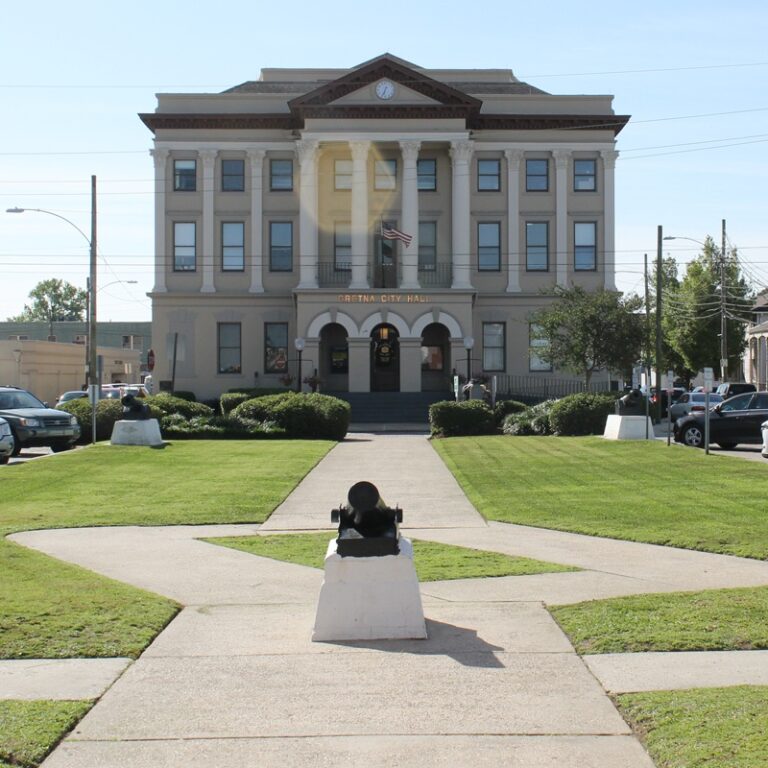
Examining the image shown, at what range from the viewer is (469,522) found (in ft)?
53.4

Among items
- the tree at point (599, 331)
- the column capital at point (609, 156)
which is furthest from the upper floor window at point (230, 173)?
the tree at point (599, 331)

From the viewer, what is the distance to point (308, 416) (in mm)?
37562

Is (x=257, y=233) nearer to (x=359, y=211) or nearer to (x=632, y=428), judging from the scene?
(x=359, y=211)

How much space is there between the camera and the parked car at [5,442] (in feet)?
87.6

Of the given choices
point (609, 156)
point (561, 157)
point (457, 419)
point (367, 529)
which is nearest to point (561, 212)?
point (561, 157)

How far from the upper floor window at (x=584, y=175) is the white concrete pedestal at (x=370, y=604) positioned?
50.4 metres

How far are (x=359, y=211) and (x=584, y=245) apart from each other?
37.3 ft

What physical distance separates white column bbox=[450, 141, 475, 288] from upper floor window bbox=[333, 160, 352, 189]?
17.3 feet

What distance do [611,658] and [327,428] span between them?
2976cm

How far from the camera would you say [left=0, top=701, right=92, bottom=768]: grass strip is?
610 centimetres

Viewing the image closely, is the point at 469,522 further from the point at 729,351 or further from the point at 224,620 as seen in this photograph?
the point at 729,351

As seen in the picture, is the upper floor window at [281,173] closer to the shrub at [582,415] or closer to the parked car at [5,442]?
the shrub at [582,415]

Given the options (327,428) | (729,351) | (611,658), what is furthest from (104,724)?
(729,351)

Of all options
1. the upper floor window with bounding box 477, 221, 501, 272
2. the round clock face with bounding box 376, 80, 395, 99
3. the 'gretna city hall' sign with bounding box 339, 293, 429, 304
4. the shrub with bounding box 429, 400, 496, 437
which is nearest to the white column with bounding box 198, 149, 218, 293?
the 'gretna city hall' sign with bounding box 339, 293, 429, 304
